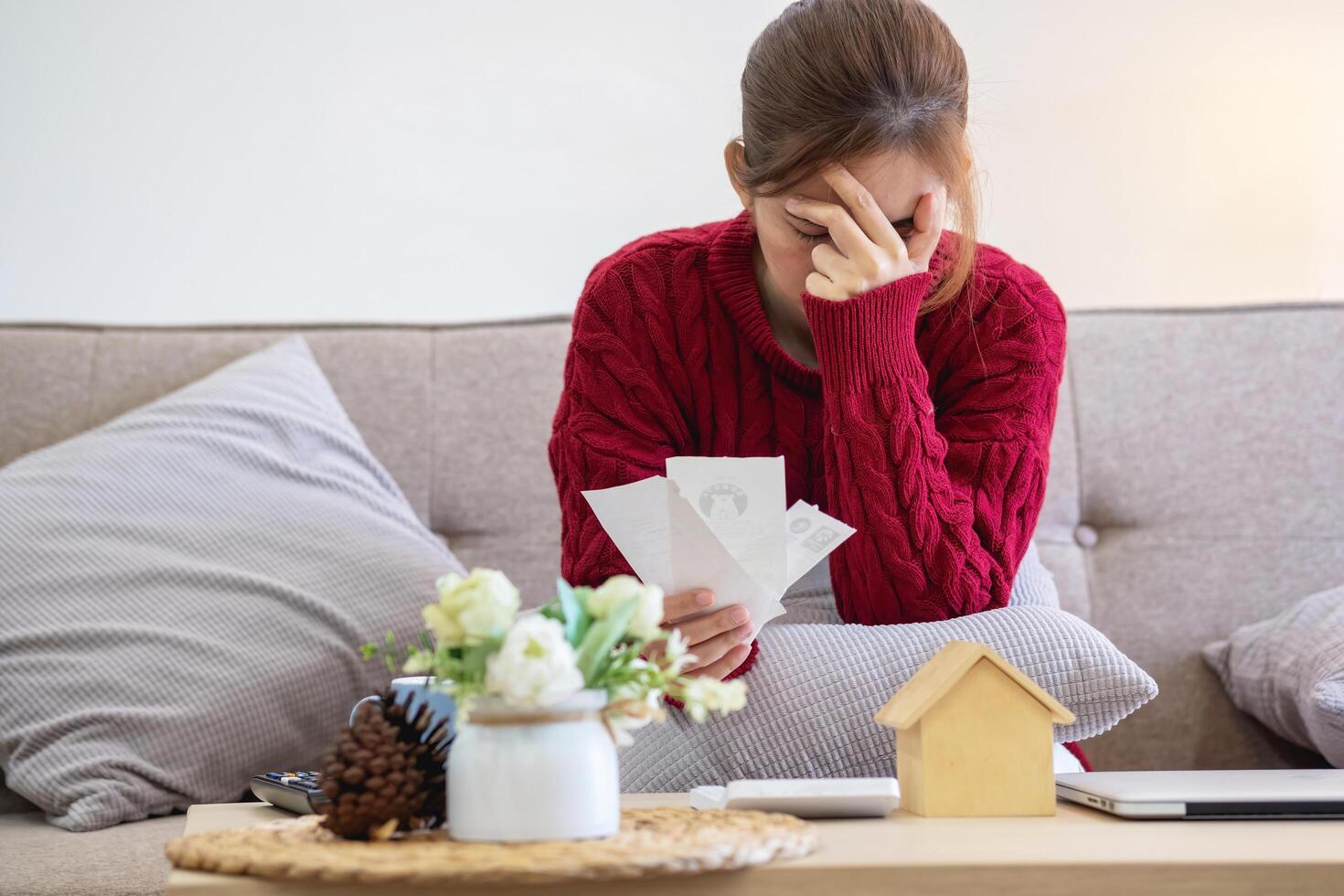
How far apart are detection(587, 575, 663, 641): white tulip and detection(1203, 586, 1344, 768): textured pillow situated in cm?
97

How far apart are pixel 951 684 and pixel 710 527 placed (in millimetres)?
220

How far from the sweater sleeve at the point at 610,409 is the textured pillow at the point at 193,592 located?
1.01 ft

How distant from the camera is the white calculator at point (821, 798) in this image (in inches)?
32.8

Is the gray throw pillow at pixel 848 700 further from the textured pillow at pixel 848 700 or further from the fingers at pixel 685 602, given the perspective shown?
the fingers at pixel 685 602

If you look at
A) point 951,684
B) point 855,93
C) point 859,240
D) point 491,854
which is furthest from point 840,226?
point 491,854

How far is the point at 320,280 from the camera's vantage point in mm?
2041

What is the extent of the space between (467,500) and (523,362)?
21 cm

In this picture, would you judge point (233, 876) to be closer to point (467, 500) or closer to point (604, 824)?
point (604, 824)

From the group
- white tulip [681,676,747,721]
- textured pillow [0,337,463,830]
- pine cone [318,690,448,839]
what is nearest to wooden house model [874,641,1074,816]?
white tulip [681,676,747,721]

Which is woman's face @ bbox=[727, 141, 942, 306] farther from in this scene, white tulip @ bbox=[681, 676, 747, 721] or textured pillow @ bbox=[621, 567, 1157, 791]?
white tulip @ bbox=[681, 676, 747, 721]

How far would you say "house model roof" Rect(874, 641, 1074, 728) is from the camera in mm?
862

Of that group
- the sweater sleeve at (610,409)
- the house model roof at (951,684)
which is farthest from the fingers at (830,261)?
the house model roof at (951,684)

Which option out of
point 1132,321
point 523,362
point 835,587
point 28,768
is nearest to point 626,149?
point 523,362

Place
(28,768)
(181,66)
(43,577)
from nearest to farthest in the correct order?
(28,768), (43,577), (181,66)
